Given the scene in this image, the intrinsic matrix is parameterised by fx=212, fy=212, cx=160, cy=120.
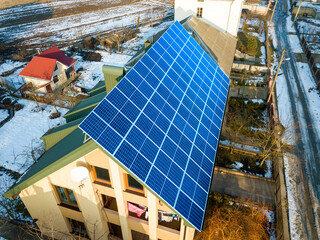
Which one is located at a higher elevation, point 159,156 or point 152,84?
point 152,84

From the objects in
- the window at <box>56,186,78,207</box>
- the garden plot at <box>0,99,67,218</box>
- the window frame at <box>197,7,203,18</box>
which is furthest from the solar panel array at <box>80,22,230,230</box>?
the window frame at <box>197,7,203,18</box>

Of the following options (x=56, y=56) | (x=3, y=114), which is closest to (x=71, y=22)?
(x=56, y=56)

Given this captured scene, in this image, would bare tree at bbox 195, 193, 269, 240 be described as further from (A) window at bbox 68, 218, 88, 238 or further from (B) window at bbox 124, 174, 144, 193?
(A) window at bbox 68, 218, 88, 238

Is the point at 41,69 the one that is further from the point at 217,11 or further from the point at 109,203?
the point at 109,203

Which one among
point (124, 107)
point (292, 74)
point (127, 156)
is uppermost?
point (124, 107)

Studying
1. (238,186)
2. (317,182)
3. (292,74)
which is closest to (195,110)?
(238,186)

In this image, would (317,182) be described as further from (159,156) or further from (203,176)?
(159,156)

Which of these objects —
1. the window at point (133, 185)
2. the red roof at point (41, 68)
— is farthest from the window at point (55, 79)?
the window at point (133, 185)
